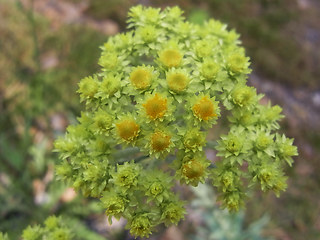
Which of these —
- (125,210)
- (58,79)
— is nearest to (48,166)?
(58,79)

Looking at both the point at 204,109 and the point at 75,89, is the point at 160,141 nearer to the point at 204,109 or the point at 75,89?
the point at 204,109

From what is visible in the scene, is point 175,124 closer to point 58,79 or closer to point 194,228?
point 194,228

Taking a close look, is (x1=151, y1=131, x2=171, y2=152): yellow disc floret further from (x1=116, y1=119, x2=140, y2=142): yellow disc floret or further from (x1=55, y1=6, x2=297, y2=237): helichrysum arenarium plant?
(x1=116, y1=119, x2=140, y2=142): yellow disc floret

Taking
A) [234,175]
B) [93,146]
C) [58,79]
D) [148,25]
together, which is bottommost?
[234,175]

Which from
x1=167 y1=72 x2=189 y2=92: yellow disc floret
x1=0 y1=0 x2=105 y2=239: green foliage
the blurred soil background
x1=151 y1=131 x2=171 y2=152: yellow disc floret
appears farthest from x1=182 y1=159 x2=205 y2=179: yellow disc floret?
x1=0 y1=0 x2=105 y2=239: green foliage

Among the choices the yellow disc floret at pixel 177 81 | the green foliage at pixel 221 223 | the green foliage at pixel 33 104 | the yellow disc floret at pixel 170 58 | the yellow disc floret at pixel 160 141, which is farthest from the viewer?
the green foliage at pixel 33 104

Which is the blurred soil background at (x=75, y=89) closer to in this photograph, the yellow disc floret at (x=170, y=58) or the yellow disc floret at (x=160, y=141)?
the yellow disc floret at (x=170, y=58)

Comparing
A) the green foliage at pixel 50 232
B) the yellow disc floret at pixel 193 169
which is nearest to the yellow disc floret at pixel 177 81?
the yellow disc floret at pixel 193 169
